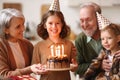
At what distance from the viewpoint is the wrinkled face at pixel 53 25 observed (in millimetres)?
1695

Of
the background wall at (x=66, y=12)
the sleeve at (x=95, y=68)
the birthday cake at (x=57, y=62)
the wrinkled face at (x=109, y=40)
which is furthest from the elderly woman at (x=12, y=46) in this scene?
the background wall at (x=66, y=12)

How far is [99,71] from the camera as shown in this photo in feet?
5.79

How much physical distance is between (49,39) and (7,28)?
0.94 feet

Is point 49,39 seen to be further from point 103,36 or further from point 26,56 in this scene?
point 103,36

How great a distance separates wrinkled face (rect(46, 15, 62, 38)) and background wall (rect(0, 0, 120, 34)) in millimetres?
2036

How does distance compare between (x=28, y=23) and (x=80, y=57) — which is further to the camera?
(x=28, y=23)

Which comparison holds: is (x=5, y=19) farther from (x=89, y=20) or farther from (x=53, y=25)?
(x=89, y=20)

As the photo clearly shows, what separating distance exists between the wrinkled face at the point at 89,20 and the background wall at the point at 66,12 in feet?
5.71

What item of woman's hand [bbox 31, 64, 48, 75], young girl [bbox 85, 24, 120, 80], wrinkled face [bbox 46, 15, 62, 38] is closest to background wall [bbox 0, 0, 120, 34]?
young girl [bbox 85, 24, 120, 80]

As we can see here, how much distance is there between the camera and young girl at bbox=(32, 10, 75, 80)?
1695 mm

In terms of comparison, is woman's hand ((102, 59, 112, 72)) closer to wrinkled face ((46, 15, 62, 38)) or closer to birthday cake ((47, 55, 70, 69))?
birthday cake ((47, 55, 70, 69))

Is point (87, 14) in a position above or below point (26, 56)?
above

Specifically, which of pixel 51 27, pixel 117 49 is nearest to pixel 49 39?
pixel 51 27

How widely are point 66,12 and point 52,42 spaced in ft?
6.77
